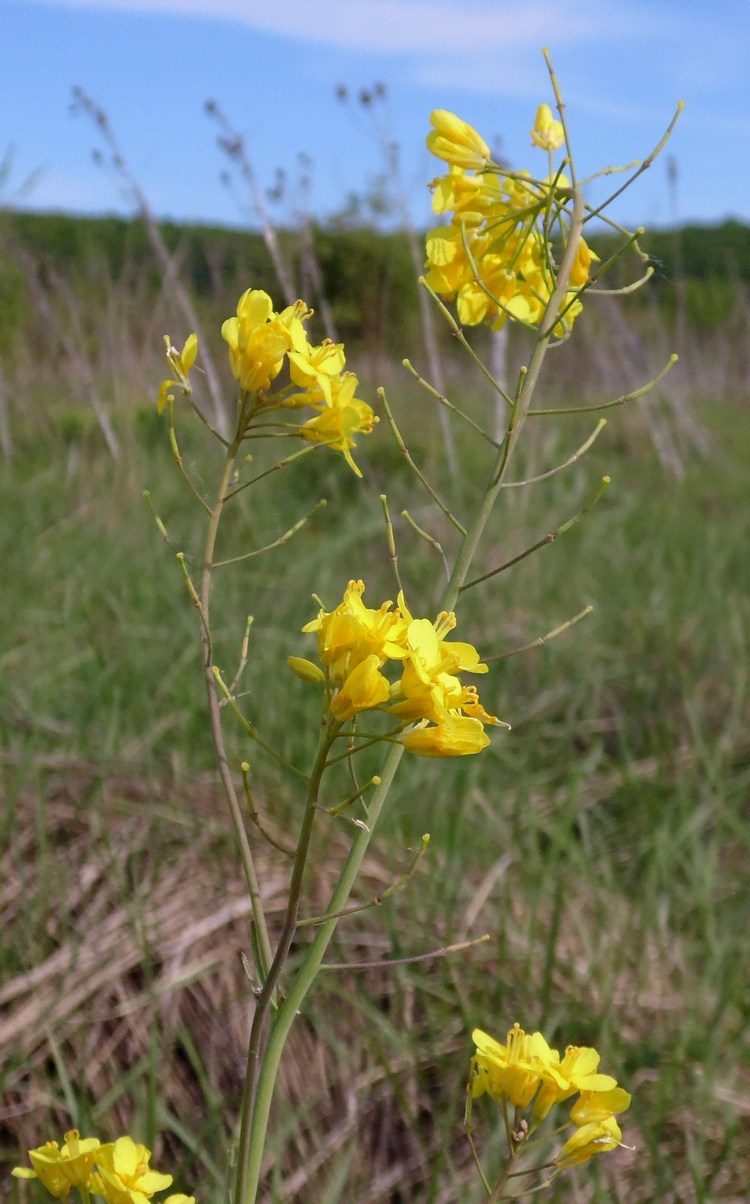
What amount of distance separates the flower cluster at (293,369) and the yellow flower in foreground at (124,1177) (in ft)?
1.67

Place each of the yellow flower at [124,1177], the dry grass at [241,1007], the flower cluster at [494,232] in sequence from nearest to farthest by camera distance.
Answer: the yellow flower at [124,1177]
the flower cluster at [494,232]
the dry grass at [241,1007]

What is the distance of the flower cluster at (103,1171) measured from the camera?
827mm

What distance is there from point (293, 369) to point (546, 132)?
0.36 metres

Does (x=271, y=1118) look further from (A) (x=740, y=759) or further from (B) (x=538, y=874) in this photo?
(A) (x=740, y=759)

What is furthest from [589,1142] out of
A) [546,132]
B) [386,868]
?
[386,868]

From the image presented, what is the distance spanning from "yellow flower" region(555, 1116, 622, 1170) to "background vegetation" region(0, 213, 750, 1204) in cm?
29

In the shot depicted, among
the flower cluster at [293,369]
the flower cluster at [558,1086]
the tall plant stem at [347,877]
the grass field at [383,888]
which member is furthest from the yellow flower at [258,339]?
the grass field at [383,888]

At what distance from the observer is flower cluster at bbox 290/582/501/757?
2.31ft

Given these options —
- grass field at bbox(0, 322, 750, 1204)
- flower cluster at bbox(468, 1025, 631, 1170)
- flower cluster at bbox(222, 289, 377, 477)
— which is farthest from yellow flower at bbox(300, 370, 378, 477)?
grass field at bbox(0, 322, 750, 1204)

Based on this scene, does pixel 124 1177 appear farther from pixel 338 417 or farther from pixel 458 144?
pixel 458 144

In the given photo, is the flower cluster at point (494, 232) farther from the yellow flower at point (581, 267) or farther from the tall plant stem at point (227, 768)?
the tall plant stem at point (227, 768)

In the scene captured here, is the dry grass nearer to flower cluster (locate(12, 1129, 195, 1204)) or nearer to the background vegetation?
the background vegetation

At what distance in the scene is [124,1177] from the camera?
2.73 feet

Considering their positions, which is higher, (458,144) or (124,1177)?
(458,144)
